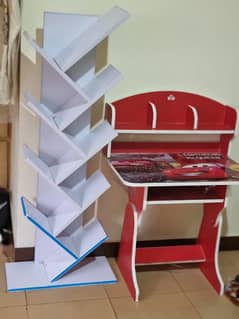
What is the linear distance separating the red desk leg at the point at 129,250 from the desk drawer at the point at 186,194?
0.12 metres

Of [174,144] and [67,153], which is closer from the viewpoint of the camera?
[67,153]

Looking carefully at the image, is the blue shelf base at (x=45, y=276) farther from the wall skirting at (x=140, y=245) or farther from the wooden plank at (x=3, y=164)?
the wooden plank at (x=3, y=164)

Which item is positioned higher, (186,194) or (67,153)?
(67,153)

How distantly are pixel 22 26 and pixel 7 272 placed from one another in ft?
3.91

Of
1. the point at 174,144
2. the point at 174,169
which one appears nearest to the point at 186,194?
the point at 174,169

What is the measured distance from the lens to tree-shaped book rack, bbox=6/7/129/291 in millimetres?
2122

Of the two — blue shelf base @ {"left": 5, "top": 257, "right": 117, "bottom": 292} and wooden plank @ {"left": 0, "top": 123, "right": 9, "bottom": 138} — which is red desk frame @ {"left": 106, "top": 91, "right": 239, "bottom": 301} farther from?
wooden plank @ {"left": 0, "top": 123, "right": 9, "bottom": 138}

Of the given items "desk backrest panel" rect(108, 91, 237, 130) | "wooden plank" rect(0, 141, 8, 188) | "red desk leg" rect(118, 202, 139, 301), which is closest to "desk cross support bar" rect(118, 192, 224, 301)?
"red desk leg" rect(118, 202, 139, 301)

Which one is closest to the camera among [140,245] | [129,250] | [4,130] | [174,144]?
[129,250]

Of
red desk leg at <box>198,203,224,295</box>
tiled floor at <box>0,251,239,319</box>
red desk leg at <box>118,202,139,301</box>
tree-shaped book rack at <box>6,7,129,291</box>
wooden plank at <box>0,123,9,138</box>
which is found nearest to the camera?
tree-shaped book rack at <box>6,7,129,291</box>

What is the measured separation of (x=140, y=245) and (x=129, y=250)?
0.32m

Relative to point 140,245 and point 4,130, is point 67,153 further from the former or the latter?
point 4,130

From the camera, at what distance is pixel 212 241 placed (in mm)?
2537

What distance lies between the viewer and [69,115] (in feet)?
7.25
